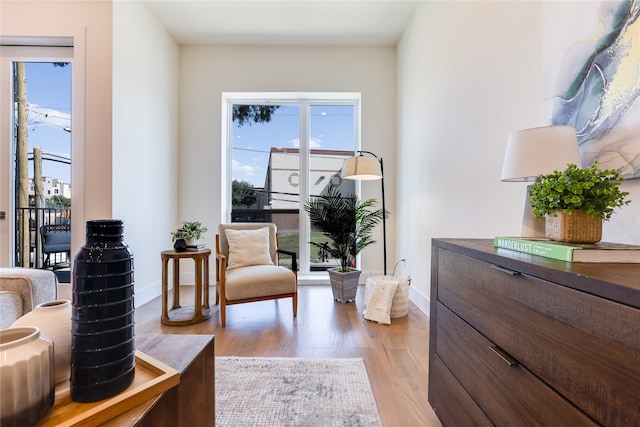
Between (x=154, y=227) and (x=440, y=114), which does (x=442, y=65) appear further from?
(x=154, y=227)

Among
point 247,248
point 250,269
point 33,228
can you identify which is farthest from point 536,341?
point 33,228

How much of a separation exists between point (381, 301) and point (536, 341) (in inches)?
77.8

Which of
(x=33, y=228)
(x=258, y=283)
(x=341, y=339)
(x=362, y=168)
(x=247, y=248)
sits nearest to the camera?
(x=341, y=339)

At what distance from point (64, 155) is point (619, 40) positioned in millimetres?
3773

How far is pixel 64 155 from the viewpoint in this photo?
2715mm

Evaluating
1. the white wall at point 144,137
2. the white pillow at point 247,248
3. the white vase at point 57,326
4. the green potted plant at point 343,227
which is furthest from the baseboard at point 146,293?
the white vase at point 57,326

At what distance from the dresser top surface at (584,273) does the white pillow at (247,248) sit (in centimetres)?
239

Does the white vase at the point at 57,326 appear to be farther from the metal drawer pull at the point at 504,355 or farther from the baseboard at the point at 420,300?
the baseboard at the point at 420,300

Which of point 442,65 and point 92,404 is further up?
point 442,65

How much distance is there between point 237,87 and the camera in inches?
155

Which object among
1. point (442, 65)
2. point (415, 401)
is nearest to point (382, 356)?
point (415, 401)

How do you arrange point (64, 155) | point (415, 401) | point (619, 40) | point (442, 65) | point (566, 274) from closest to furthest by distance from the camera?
1. point (566, 274)
2. point (619, 40)
3. point (415, 401)
4. point (442, 65)
5. point (64, 155)

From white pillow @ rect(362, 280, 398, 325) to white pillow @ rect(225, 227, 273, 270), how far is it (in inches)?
43.5

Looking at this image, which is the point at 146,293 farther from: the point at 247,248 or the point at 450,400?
the point at 450,400
